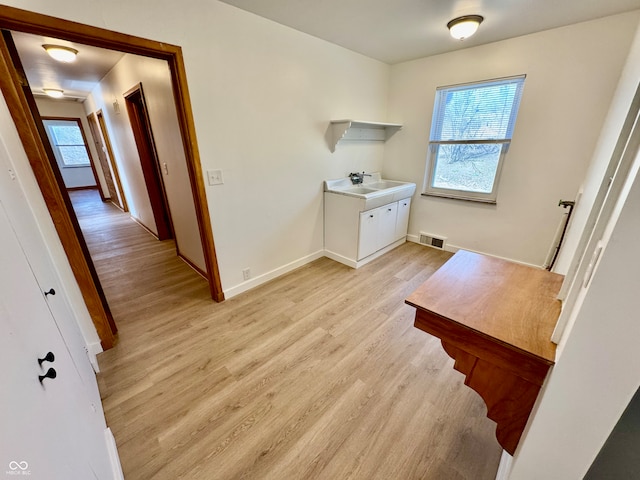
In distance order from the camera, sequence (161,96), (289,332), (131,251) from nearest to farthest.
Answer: (289,332)
(161,96)
(131,251)

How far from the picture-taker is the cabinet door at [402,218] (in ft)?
11.5

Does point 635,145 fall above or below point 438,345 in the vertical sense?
above

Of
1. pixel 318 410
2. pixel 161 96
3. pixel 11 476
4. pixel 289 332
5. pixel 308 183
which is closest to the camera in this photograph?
pixel 11 476

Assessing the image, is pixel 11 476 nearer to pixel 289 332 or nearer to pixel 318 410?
pixel 318 410

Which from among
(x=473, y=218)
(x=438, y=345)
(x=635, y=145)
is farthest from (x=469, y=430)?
(x=473, y=218)

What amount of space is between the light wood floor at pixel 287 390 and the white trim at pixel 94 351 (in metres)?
0.04

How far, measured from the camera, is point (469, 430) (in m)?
1.37

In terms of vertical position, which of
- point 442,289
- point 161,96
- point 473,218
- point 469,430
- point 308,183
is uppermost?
point 161,96

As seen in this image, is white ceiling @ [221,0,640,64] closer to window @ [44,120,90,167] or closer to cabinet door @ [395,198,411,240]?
cabinet door @ [395,198,411,240]

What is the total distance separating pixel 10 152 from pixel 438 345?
9.58 ft

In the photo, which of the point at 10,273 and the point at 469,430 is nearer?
the point at 10,273

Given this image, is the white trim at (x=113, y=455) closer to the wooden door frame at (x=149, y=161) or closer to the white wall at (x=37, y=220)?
the white wall at (x=37, y=220)

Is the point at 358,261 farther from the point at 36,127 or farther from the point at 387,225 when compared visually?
the point at 36,127

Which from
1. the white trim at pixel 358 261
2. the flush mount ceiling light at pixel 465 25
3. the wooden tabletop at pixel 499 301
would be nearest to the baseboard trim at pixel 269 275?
the white trim at pixel 358 261
